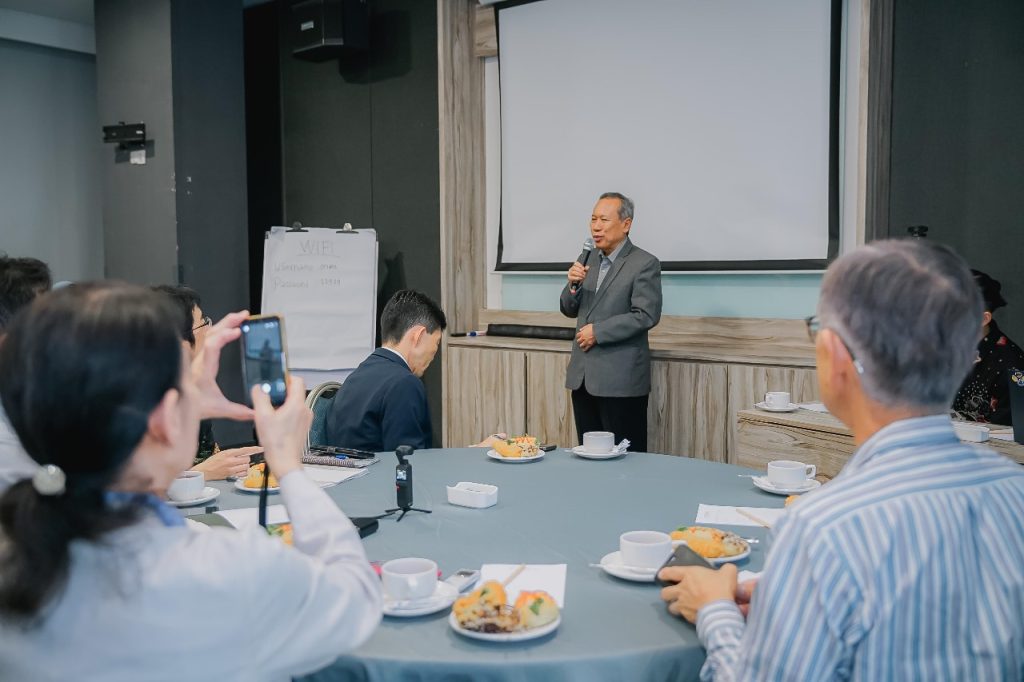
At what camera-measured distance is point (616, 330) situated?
168 inches

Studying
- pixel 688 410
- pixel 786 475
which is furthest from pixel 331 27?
pixel 786 475

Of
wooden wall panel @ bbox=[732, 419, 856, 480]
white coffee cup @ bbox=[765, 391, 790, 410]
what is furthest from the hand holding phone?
white coffee cup @ bbox=[765, 391, 790, 410]

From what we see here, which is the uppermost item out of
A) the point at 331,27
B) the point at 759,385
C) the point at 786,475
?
the point at 331,27

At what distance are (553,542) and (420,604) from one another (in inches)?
16.2

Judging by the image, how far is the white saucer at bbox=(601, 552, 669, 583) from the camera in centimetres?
148

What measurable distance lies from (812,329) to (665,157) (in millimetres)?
3682

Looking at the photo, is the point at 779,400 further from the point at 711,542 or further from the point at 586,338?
the point at 711,542

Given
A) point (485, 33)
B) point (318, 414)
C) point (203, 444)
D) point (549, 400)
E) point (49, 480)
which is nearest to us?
point (49, 480)

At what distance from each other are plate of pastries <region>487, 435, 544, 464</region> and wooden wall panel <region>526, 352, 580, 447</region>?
2209 millimetres

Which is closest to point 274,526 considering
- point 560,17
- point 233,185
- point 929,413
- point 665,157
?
point 929,413

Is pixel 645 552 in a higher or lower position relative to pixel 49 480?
lower

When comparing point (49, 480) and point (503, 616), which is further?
point (503, 616)

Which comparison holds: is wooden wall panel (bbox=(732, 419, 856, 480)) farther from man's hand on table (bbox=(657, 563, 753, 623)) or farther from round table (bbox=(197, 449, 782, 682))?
man's hand on table (bbox=(657, 563, 753, 623))

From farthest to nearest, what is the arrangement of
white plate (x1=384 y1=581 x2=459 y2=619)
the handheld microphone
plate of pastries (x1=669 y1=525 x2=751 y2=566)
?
the handheld microphone
plate of pastries (x1=669 y1=525 x2=751 y2=566)
white plate (x1=384 y1=581 x2=459 y2=619)
